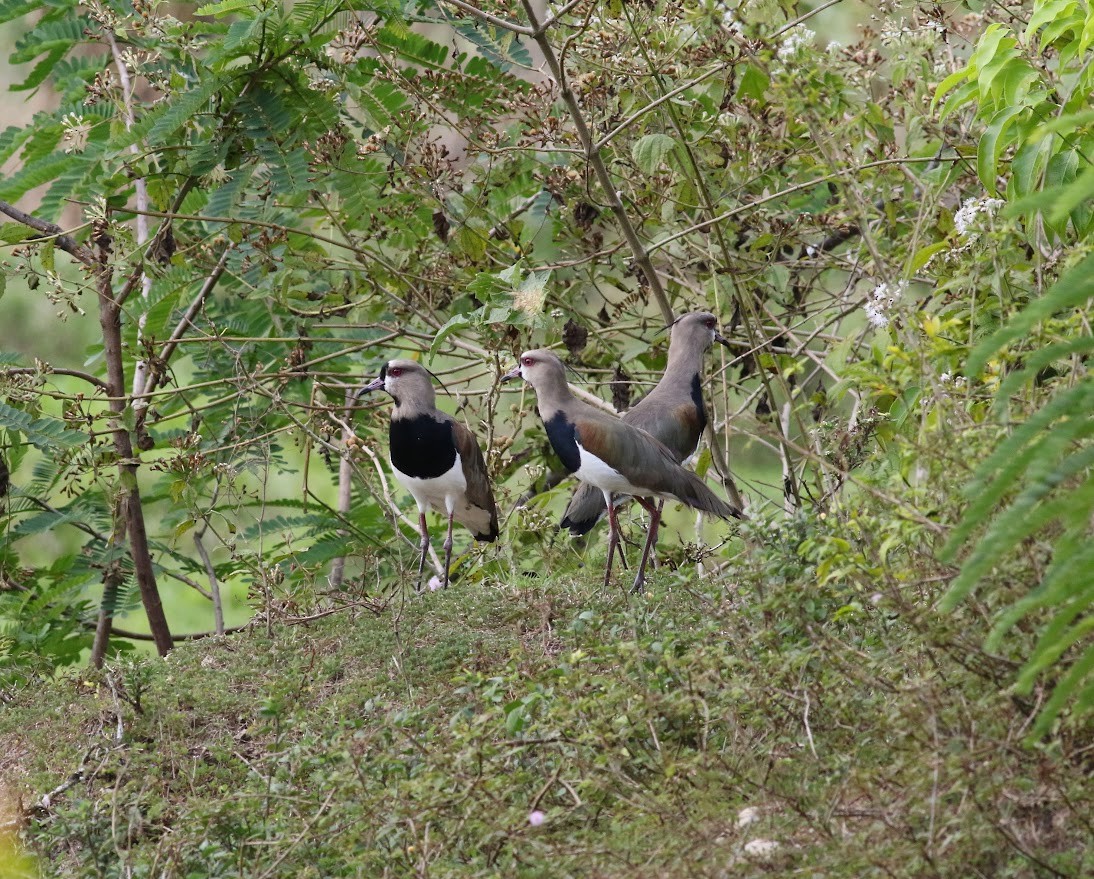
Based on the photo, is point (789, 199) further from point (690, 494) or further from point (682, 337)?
point (690, 494)

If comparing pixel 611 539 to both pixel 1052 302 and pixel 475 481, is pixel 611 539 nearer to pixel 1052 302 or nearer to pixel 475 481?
pixel 475 481

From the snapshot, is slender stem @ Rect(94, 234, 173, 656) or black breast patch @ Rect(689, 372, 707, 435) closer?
black breast patch @ Rect(689, 372, 707, 435)

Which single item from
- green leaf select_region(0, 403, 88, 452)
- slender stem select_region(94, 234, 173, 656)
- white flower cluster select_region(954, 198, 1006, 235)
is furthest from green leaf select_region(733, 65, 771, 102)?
green leaf select_region(0, 403, 88, 452)

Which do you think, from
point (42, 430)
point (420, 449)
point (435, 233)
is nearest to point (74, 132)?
point (42, 430)

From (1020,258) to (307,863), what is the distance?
307 centimetres

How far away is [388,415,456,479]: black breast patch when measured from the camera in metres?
6.58

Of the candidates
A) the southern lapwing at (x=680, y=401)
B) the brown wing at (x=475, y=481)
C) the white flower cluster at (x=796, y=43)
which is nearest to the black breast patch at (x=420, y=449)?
the brown wing at (x=475, y=481)

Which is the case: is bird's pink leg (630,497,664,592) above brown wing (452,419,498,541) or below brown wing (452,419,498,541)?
below

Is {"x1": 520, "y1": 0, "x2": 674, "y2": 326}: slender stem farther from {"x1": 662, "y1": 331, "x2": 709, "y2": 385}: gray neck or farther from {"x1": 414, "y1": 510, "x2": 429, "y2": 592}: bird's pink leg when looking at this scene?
{"x1": 414, "y1": 510, "x2": 429, "y2": 592}: bird's pink leg

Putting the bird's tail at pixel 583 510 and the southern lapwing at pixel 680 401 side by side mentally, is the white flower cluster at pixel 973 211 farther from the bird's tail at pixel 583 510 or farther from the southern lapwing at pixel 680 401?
the bird's tail at pixel 583 510

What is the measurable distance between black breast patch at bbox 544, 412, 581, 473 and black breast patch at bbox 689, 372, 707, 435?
664 mm

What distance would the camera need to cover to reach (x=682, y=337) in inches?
254

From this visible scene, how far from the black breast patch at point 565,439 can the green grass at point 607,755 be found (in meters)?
0.93

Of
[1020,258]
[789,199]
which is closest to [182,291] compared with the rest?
[789,199]
